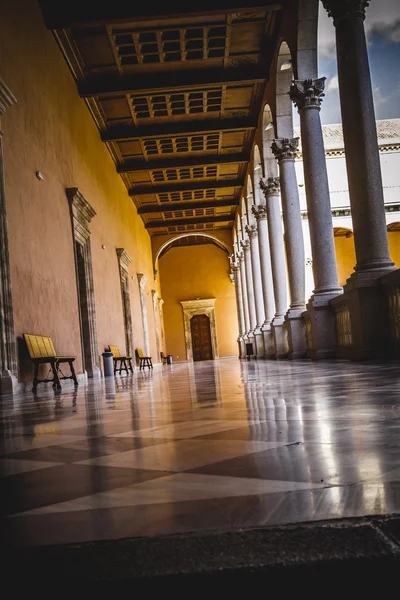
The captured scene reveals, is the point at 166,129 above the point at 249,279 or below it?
above

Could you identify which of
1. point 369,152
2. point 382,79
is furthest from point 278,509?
point 382,79

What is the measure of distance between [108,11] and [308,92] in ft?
14.8

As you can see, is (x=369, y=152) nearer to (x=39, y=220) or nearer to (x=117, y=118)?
(x=39, y=220)

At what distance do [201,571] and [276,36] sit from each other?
15036 mm

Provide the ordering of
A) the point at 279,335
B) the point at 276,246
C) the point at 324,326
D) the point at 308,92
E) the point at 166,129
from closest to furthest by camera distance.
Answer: the point at 324,326 < the point at 308,92 < the point at 279,335 < the point at 276,246 < the point at 166,129

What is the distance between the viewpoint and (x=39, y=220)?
1064 centimetres

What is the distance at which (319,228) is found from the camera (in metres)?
10.9

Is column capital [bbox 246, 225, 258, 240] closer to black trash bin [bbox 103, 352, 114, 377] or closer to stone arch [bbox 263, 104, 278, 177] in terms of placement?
stone arch [bbox 263, 104, 278, 177]

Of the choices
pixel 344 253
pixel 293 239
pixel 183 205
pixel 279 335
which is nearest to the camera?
pixel 293 239

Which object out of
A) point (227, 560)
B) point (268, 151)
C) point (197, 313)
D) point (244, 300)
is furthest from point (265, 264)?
point (227, 560)

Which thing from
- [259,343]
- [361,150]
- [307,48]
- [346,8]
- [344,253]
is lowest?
[259,343]

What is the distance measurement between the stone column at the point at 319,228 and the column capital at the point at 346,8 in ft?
9.19

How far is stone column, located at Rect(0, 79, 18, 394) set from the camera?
829cm

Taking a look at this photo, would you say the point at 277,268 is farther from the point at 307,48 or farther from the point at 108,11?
the point at 108,11
